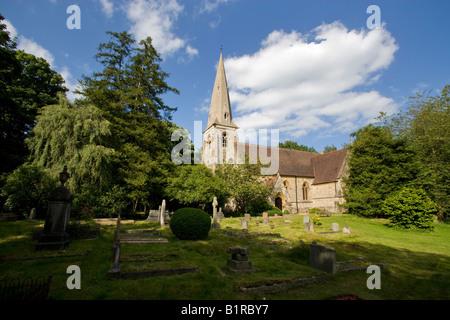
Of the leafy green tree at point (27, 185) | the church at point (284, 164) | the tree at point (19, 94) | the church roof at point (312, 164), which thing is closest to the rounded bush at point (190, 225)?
the leafy green tree at point (27, 185)

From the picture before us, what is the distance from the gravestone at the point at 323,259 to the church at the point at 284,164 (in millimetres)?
23070

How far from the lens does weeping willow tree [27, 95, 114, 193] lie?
17281mm

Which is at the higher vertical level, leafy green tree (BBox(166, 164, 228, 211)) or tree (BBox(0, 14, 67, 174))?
tree (BBox(0, 14, 67, 174))

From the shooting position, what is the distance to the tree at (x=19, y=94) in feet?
51.9

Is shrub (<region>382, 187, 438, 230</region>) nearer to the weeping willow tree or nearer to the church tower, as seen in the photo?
the church tower

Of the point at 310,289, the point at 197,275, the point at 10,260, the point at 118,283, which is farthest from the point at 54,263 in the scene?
the point at 310,289

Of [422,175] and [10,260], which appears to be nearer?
[10,260]

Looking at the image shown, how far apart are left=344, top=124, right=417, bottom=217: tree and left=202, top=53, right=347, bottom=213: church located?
451 cm

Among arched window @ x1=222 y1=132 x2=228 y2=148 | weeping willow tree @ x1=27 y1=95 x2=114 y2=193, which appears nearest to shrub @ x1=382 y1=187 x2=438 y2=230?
arched window @ x1=222 y1=132 x2=228 y2=148

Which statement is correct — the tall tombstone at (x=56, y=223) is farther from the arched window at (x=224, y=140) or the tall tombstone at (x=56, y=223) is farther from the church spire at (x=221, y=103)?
the church spire at (x=221, y=103)

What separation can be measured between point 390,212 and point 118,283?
67.4 feet

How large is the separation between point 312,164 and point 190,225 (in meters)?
31.1
